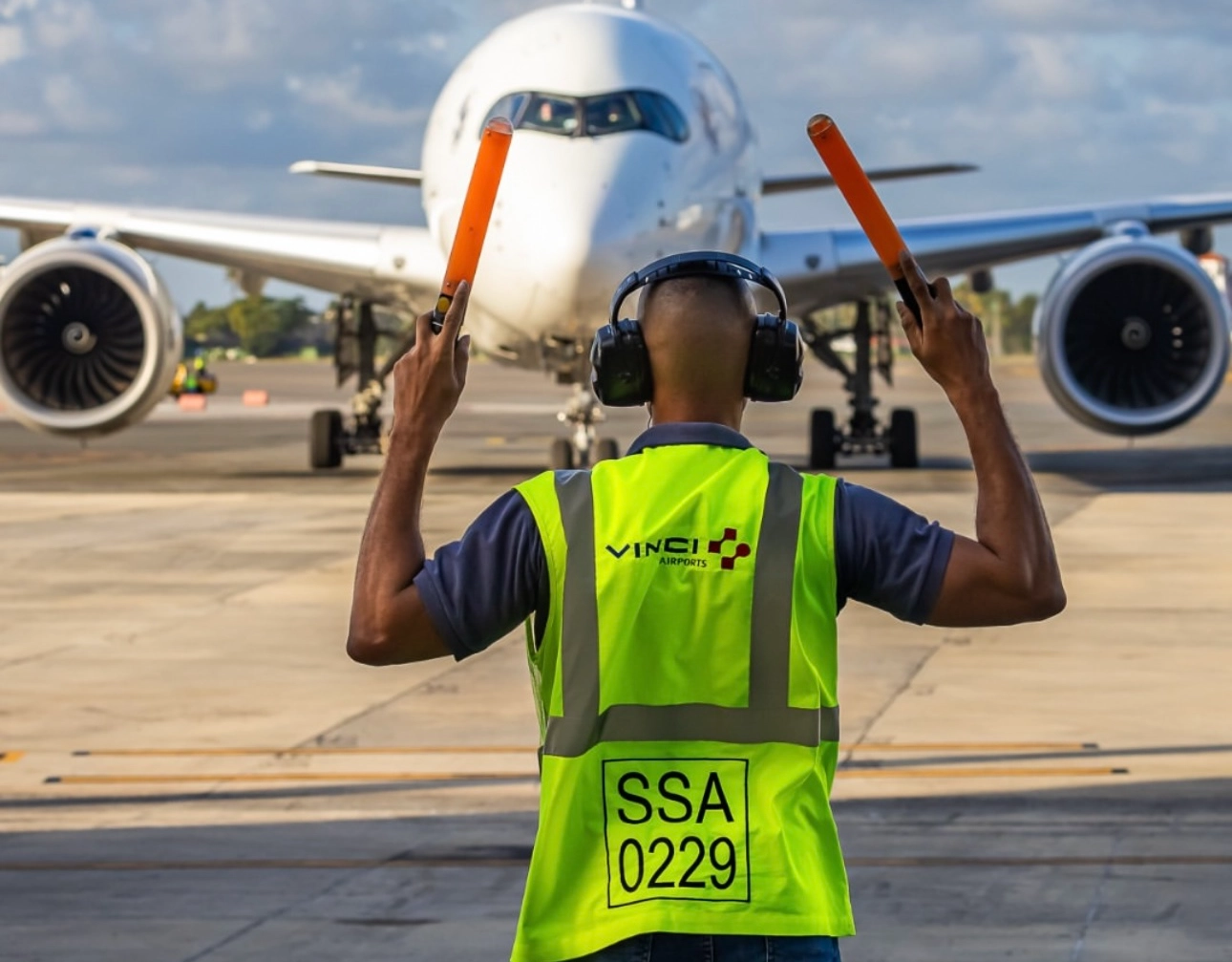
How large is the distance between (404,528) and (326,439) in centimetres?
Answer: 1925

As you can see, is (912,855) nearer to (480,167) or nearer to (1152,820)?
(1152,820)

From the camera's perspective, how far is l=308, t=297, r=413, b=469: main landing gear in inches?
827

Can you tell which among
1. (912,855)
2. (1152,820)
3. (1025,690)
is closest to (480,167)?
(912,855)

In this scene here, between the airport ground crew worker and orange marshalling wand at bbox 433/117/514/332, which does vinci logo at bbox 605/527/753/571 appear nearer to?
the airport ground crew worker

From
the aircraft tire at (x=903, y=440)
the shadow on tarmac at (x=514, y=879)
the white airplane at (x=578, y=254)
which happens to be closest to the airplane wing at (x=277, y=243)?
the white airplane at (x=578, y=254)

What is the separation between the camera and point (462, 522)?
15227mm

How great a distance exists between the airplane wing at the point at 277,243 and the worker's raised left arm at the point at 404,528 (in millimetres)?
15667

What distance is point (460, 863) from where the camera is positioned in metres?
5.66

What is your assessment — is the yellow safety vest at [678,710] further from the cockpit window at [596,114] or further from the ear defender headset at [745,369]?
the cockpit window at [596,114]

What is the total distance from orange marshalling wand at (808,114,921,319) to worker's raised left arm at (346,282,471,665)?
481 mm

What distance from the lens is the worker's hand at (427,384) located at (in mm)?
2600

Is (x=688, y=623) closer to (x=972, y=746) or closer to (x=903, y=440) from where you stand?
(x=972, y=746)

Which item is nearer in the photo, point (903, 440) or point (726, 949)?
point (726, 949)

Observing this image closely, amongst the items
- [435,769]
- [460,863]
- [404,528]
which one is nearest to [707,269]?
[404,528]
